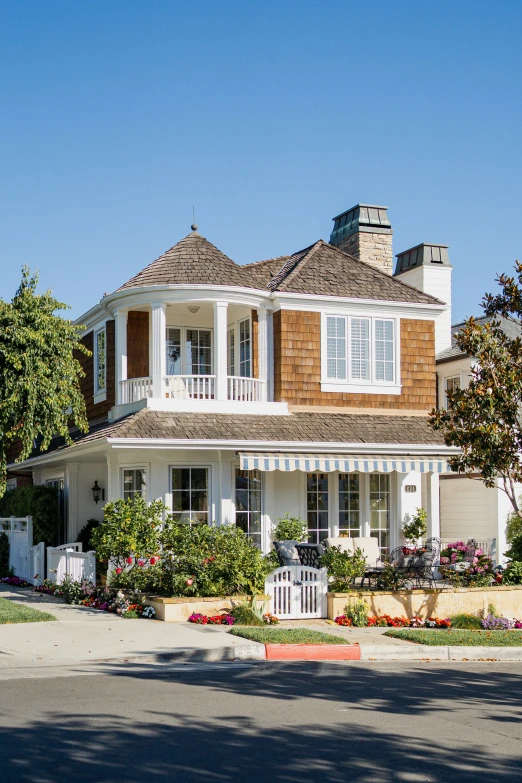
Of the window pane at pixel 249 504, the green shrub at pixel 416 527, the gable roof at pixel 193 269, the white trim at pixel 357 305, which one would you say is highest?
the gable roof at pixel 193 269

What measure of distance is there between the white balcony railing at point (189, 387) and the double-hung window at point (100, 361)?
2.81 m

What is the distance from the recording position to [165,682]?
447 inches

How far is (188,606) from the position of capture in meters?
16.5

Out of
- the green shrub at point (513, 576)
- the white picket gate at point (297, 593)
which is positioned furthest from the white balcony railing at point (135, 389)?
the green shrub at point (513, 576)

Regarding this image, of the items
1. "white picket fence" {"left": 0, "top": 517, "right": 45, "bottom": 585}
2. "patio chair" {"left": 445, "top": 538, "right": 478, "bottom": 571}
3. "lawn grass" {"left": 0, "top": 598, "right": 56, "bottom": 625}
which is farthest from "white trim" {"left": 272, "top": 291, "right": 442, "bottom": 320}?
"lawn grass" {"left": 0, "top": 598, "right": 56, "bottom": 625}

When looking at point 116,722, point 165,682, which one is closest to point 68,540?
point 165,682

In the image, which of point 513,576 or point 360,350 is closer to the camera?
point 513,576

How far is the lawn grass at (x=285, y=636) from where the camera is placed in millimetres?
14039

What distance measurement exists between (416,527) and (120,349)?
7.87 meters

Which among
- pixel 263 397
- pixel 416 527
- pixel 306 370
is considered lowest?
pixel 416 527

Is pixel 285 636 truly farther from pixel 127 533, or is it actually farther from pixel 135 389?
pixel 135 389

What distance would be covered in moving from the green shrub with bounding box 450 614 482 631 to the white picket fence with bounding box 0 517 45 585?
933cm

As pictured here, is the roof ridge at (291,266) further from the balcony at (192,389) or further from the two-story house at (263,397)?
the balcony at (192,389)

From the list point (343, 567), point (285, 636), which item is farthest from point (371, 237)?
point (285, 636)
